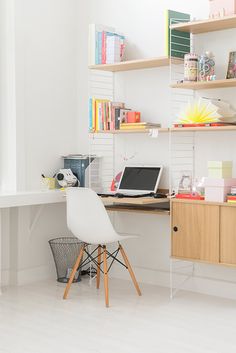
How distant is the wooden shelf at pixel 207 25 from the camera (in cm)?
420

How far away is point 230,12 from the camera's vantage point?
13.8ft

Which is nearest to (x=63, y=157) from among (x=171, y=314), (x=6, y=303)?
(x=6, y=303)

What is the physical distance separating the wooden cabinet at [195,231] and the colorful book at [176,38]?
1.09 metres

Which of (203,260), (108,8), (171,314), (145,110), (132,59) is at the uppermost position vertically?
(108,8)

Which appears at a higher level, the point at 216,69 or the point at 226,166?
the point at 216,69

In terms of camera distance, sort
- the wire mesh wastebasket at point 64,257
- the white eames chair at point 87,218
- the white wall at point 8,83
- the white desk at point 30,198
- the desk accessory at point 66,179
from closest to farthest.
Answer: the white eames chair at point 87,218 → the white desk at point 30,198 → the white wall at point 8,83 → the wire mesh wastebasket at point 64,257 → the desk accessory at point 66,179

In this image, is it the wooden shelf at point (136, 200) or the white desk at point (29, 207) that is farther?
the white desk at point (29, 207)

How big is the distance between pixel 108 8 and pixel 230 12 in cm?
142

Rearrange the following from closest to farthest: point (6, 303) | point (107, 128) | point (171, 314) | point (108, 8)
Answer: point (171, 314) → point (6, 303) → point (107, 128) → point (108, 8)

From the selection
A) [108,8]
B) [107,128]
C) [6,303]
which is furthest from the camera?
[108,8]

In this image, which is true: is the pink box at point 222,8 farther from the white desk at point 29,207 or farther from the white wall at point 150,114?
the white desk at point 29,207

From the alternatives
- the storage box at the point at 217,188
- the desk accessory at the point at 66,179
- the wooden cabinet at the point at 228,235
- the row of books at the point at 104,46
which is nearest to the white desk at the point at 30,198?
the desk accessory at the point at 66,179

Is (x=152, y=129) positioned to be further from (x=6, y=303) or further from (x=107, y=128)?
(x=6, y=303)

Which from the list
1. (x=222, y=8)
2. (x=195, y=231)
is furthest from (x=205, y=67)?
(x=195, y=231)
